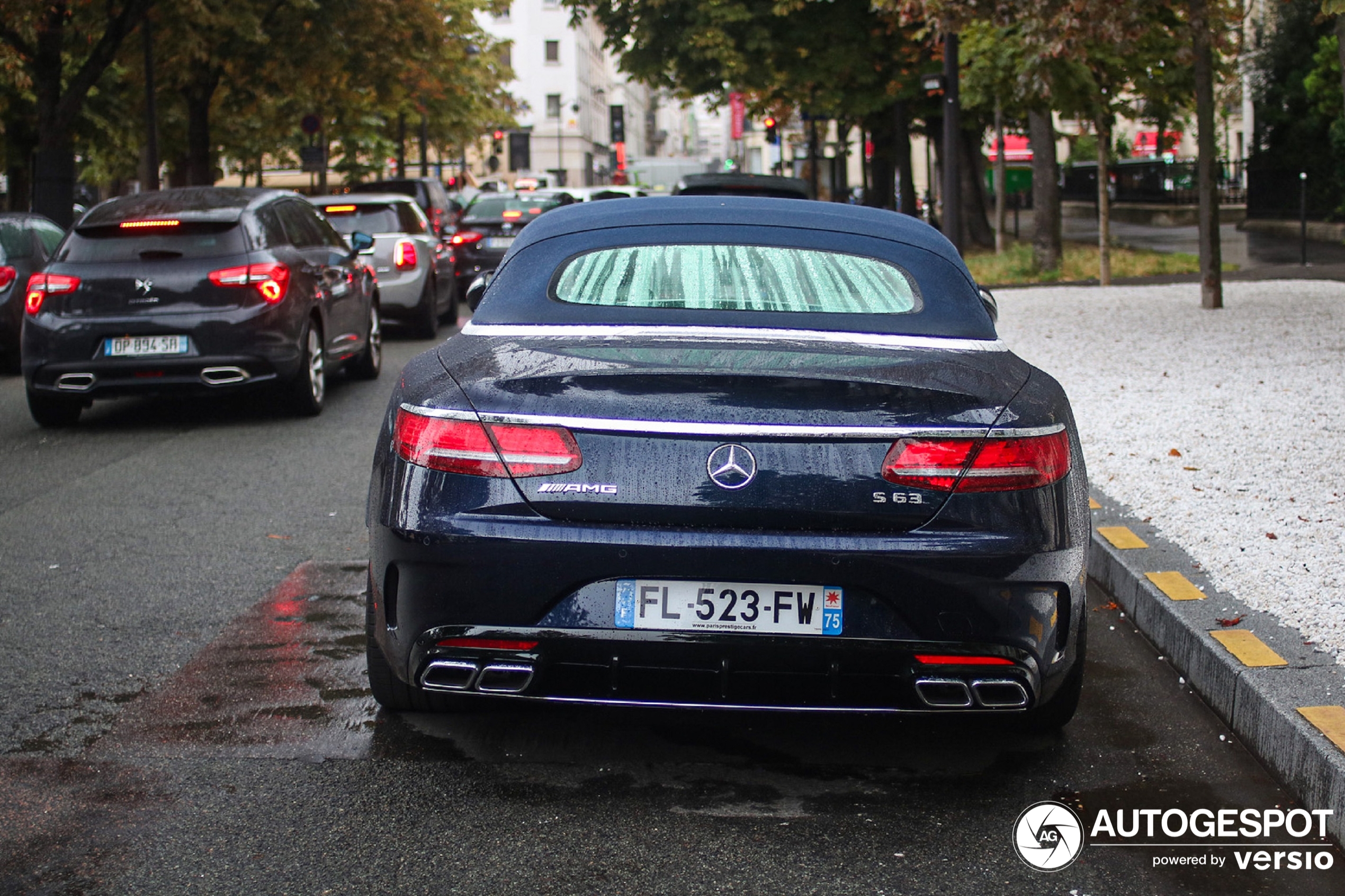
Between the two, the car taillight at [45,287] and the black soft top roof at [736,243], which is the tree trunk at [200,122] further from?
the black soft top roof at [736,243]

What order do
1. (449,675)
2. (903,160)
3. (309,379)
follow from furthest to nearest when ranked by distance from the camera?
(903,160) < (309,379) < (449,675)

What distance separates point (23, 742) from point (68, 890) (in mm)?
1133

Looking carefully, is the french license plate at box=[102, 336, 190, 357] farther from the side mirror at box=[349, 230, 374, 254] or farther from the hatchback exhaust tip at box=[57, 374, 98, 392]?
the side mirror at box=[349, 230, 374, 254]

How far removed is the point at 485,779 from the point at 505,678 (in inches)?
14.8

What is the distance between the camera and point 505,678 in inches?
156

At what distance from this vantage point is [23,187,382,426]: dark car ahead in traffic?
1077 centimetres

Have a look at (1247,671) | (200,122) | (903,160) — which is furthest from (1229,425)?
(903,160)

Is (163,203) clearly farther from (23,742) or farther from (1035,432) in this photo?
(1035,432)

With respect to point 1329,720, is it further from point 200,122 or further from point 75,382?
point 200,122

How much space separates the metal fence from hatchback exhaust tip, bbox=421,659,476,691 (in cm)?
3488

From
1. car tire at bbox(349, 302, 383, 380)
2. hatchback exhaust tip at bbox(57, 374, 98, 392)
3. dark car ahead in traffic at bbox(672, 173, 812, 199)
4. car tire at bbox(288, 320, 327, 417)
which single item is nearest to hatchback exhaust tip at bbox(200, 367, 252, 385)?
car tire at bbox(288, 320, 327, 417)

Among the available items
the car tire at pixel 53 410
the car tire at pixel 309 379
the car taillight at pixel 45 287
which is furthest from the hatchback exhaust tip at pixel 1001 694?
the car tire at pixel 53 410

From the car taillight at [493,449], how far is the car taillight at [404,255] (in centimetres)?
1399

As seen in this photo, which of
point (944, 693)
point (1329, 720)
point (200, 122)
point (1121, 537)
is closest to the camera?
point (944, 693)
